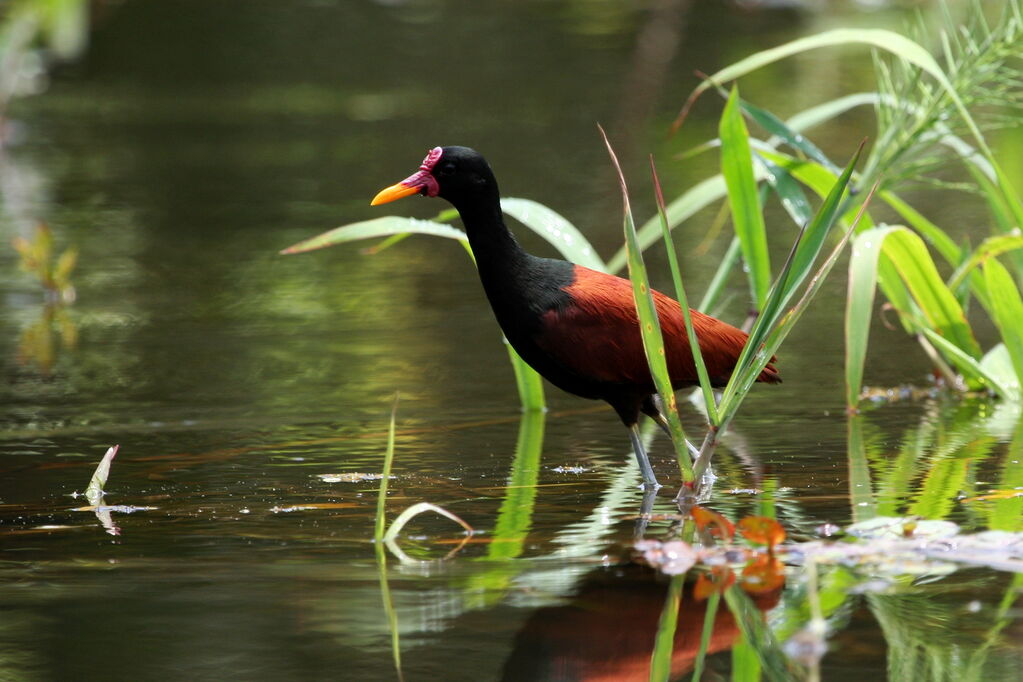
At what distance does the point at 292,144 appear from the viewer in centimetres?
1523

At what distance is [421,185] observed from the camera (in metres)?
5.30

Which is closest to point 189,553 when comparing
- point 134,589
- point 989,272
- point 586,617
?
point 134,589

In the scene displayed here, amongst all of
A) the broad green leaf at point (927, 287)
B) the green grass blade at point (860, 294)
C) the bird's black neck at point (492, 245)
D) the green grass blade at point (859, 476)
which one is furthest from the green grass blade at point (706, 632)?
the broad green leaf at point (927, 287)

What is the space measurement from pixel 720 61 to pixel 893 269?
12.2m

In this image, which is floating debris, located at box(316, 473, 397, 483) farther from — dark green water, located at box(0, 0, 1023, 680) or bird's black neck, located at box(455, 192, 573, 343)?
bird's black neck, located at box(455, 192, 573, 343)

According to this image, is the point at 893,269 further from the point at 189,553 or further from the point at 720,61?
the point at 720,61

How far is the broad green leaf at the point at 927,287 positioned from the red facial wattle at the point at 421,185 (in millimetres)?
1896

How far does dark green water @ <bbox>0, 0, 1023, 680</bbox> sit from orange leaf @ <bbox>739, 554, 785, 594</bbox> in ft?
0.70

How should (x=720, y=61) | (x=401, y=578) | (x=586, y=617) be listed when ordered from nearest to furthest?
(x=586, y=617) → (x=401, y=578) → (x=720, y=61)

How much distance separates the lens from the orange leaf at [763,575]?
13.4ft

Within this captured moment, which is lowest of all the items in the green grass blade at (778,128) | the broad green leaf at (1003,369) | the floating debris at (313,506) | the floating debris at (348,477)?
the floating debris at (313,506)

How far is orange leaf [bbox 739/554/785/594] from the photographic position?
4.10m

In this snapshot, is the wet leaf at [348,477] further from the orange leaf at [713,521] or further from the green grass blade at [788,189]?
the green grass blade at [788,189]

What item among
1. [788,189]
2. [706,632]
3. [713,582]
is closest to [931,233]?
[788,189]
